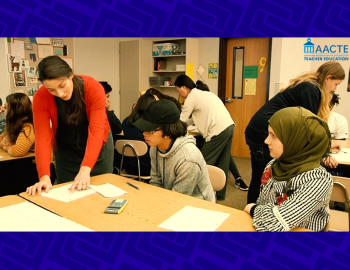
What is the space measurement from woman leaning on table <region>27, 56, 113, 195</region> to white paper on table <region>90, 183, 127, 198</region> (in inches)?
2.5

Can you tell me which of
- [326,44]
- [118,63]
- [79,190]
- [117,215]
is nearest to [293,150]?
[117,215]

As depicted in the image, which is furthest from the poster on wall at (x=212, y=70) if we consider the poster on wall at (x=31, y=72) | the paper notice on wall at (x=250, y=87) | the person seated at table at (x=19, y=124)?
the person seated at table at (x=19, y=124)

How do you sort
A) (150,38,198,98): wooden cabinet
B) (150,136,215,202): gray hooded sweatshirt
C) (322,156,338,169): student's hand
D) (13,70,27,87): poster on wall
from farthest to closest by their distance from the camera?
(150,38,198,98): wooden cabinet < (13,70,27,87): poster on wall < (322,156,338,169): student's hand < (150,136,215,202): gray hooded sweatshirt

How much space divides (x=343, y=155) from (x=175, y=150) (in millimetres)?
1611

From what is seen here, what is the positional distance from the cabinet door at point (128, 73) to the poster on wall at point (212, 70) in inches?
50.1

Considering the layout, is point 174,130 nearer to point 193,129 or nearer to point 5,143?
point 5,143

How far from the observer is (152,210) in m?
1.39

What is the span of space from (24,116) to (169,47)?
11.0ft

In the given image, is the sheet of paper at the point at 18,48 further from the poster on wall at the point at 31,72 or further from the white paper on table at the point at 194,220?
the white paper on table at the point at 194,220

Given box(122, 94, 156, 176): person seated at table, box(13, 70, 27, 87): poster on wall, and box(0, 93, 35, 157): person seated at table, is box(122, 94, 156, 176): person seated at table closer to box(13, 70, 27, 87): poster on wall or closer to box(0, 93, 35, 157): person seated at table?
box(0, 93, 35, 157): person seated at table

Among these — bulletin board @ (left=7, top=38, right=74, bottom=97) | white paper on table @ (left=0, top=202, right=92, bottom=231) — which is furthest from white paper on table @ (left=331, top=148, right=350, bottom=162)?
bulletin board @ (left=7, top=38, right=74, bottom=97)

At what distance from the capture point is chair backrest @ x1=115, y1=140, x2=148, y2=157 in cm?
289

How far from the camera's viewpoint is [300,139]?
1.31 meters

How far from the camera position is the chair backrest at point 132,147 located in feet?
9.48
